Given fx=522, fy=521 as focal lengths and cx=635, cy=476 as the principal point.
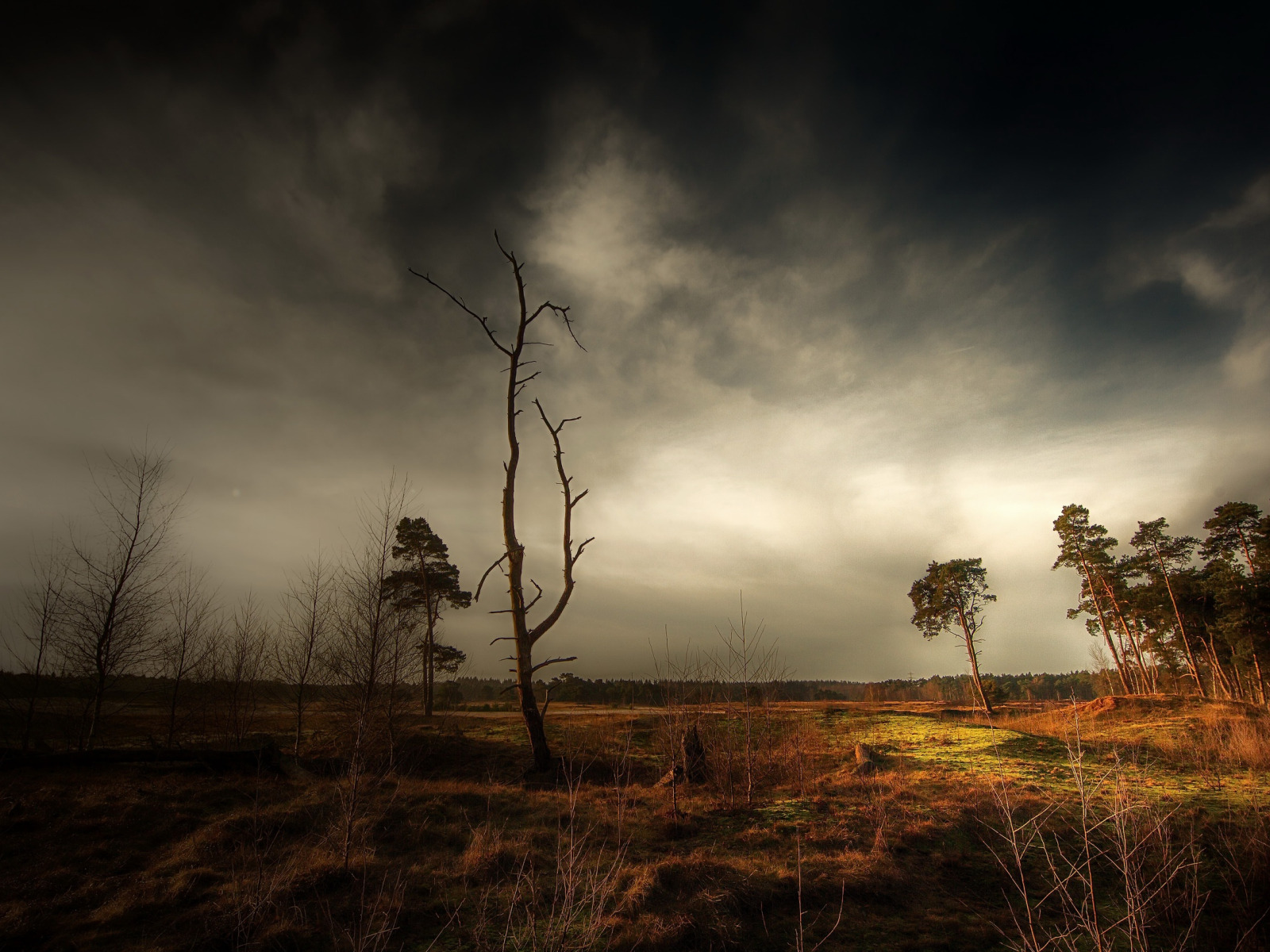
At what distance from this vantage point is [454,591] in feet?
94.8

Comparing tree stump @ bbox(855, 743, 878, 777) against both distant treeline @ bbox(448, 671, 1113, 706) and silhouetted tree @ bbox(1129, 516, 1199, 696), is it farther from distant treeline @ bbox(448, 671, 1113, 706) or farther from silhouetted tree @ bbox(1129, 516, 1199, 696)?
silhouetted tree @ bbox(1129, 516, 1199, 696)

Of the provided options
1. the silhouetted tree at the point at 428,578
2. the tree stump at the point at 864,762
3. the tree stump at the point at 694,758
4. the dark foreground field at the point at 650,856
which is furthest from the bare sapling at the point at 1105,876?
the silhouetted tree at the point at 428,578

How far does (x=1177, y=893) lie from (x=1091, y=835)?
9.19 feet

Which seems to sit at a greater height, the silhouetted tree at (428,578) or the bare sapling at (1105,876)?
the silhouetted tree at (428,578)

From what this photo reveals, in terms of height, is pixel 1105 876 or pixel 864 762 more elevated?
pixel 864 762

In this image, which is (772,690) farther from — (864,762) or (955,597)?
(955,597)

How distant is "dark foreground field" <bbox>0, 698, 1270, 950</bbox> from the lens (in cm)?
552

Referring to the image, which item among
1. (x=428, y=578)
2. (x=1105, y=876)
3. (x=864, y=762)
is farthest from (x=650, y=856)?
(x=428, y=578)

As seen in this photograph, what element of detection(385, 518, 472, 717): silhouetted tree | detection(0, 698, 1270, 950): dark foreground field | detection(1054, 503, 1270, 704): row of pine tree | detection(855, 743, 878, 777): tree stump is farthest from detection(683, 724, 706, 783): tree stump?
detection(1054, 503, 1270, 704): row of pine tree

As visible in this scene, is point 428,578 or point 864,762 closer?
point 864,762

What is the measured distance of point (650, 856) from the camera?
7836mm

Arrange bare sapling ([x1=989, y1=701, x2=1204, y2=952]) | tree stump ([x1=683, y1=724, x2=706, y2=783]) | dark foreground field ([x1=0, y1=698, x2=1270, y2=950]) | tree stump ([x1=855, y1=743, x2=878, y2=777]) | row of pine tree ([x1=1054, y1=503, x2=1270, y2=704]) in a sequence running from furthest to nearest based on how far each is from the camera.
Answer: row of pine tree ([x1=1054, y1=503, x2=1270, y2=704]) → tree stump ([x1=855, y1=743, x2=878, y2=777]) → tree stump ([x1=683, y1=724, x2=706, y2=783]) → dark foreground field ([x1=0, y1=698, x2=1270, y2=950]) → bare sapling ([x1=989, y1=701, x2=1204, y2=952])

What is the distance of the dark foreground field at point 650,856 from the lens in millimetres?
5516

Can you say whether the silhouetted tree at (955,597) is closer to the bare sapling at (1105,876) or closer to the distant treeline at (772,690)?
the distant treeline at (772,690)
